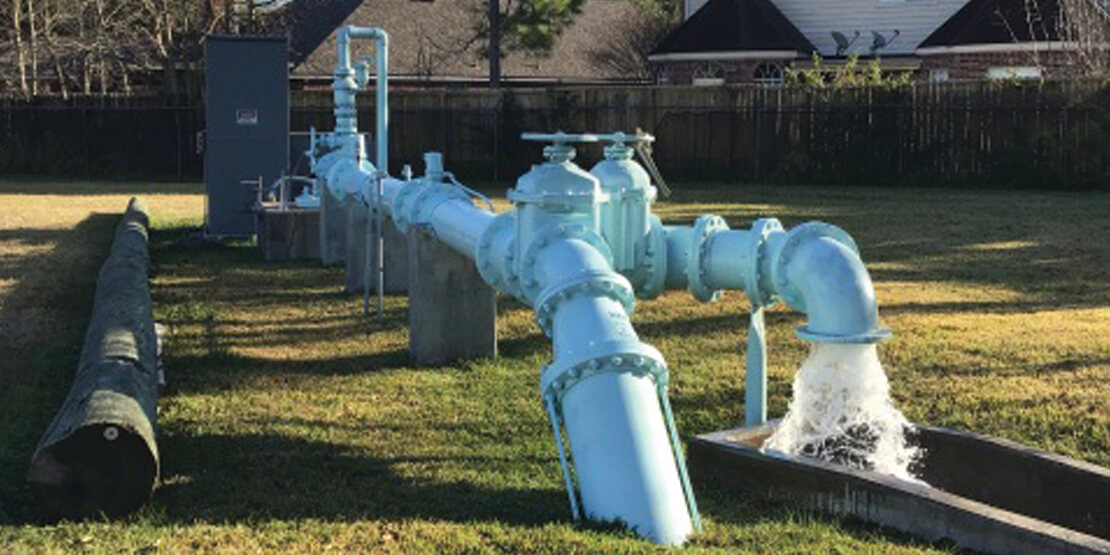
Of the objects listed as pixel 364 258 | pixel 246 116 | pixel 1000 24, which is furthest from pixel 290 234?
pixel 1000 24

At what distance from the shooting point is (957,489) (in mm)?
6059

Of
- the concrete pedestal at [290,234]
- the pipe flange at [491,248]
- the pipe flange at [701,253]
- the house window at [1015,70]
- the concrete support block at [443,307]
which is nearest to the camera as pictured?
the pipe flange at [701,253]

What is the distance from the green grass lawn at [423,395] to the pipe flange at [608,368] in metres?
0.50

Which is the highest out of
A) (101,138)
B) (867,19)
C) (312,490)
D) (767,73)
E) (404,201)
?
(867,19)

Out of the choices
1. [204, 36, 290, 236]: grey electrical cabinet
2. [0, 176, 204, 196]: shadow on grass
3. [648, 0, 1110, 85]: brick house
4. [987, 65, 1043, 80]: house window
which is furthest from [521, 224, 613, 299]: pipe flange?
[648, 0, 1110, 85]: brick house

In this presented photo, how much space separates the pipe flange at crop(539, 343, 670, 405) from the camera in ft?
15.7

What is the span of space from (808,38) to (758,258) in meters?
32.1

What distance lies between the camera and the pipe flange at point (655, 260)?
6.41m

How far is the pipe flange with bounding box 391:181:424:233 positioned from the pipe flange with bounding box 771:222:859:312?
3.64 m

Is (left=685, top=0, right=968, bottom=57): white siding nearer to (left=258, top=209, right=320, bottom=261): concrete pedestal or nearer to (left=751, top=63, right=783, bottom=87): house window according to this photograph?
(left=751, top=63, right=783, bottom=87): house window

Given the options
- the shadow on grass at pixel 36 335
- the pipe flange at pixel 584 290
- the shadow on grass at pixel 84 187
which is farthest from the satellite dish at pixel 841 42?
the pipe flange at pixel 584 290

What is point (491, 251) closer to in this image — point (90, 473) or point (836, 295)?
point (836, 295)

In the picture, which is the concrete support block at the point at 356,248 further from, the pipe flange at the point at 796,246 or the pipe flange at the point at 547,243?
the pipe flange at the point at 796,246

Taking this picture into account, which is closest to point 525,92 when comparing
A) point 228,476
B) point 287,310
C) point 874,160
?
point 874,160
